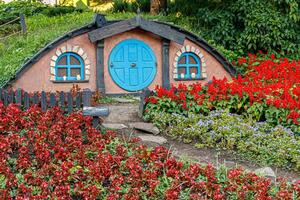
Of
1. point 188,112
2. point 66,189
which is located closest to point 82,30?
point 188,112

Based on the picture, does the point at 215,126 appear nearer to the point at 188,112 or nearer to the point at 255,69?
the point at 188,112

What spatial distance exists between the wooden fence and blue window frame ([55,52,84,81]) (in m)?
3.78

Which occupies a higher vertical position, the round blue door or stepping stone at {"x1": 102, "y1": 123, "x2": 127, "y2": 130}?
the round blue door

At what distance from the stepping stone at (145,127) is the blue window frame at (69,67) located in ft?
12.2

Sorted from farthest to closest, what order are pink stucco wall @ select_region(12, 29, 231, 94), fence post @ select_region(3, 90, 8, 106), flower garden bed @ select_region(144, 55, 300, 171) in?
pink stucco wall @ select_region(12, 29, 231, 94) → fence post @ select_region(3, 90, 8, 106) → flower garden bed @ select_region(144, 55, 300, 171)

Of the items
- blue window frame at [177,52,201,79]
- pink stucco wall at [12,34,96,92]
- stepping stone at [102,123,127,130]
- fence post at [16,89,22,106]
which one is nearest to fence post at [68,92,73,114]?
stepping stone at [102,123,127,130]

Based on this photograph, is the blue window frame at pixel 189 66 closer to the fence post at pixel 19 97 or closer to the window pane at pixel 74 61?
the window pane at pixel 74 61

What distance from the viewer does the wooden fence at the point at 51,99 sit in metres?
8.31

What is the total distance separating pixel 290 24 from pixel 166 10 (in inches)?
186

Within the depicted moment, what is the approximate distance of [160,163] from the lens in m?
6.69

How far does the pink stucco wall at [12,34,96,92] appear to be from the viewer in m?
11.9

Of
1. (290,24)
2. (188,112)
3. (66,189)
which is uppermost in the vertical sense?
(290,24)

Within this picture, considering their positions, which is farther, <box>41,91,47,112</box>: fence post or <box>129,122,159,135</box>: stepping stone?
<box>129,122,159,135</box>: stepping stone

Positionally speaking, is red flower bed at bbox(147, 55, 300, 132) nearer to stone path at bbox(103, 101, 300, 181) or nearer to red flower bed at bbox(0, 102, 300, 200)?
stone path at bbox(103, 101, 300, 181)
